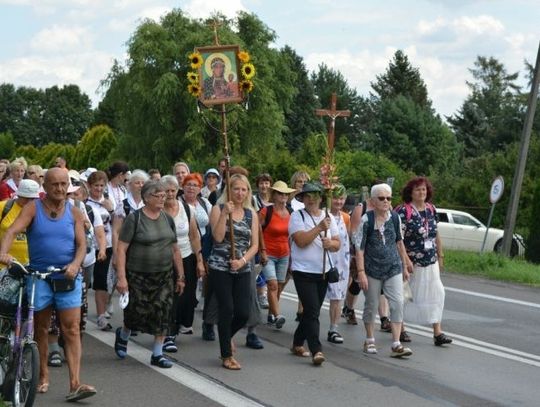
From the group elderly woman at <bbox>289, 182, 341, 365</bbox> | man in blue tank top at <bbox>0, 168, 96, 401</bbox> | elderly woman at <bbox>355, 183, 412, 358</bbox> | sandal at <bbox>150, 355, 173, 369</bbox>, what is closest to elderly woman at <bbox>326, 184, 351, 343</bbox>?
elderly woman at <bbox>355, 183, 412, 358</bbox>

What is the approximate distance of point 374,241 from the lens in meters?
10.4

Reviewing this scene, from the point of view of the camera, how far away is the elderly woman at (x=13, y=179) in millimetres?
13883

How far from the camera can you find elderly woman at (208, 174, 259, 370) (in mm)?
9297

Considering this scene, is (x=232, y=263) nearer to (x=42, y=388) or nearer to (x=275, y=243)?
(x=42, y=388)

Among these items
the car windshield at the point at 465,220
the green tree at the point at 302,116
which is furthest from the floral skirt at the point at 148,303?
the green tree at the point at 302,116

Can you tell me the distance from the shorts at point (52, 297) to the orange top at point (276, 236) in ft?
14.7

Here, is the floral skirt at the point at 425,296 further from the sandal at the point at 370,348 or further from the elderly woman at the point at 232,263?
the elderly woman at the point at 232,263

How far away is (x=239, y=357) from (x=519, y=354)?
116 inches

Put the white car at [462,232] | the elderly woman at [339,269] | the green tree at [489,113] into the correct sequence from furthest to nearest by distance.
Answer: the green tree at [489,113] → the white car at [462,232] → the elderly woman at [339,269]

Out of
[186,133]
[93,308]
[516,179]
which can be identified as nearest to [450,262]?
[516,179]

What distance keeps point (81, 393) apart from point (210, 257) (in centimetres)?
231

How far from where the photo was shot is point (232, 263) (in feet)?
30.5

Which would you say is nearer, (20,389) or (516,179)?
(20,389)

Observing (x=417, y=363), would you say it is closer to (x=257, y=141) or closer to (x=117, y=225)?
(x=117, y=225)
